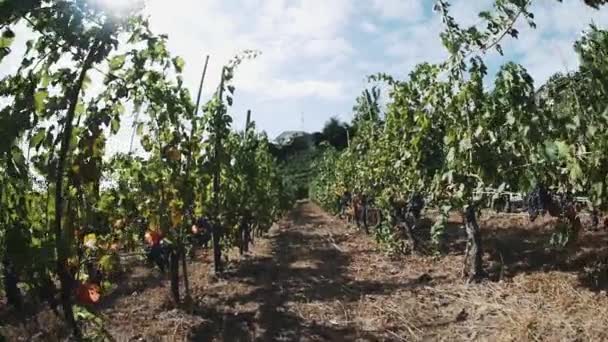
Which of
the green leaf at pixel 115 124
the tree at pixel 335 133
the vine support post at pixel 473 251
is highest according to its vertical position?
the tree at pixel 335 133

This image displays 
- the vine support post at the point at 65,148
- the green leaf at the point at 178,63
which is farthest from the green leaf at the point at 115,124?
the green leaf at the point at 178,63

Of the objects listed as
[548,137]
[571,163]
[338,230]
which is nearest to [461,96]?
[548,137]

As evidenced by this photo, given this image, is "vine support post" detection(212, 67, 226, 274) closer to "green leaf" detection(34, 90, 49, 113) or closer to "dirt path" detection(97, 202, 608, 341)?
"dirt path" detection(97, 202, 608, 341)

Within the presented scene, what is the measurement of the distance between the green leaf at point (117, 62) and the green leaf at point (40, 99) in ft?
1.95

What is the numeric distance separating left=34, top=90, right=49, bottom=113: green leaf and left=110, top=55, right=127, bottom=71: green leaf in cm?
59

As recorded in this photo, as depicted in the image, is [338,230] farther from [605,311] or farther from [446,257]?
[605,311]

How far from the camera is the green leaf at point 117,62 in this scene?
3526 mm

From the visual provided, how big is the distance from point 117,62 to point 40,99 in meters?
0.71

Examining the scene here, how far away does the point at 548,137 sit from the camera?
4.12 metres

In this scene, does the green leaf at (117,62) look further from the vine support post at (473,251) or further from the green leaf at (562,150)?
the vine support post at (473,251)

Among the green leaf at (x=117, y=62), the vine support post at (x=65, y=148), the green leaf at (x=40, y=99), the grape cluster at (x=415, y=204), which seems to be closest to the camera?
Result: the green leaf at (x=40, y=99)

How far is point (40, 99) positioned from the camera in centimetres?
290

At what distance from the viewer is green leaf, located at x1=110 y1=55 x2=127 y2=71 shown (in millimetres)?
3526

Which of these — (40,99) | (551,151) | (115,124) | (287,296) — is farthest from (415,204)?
(40,99)
